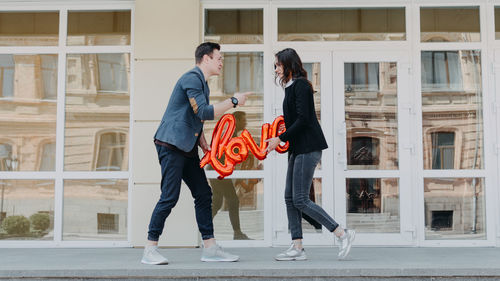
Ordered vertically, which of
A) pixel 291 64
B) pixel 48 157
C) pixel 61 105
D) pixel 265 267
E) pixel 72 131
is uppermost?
pixel 291 64

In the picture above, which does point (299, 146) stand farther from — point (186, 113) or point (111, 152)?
point (111, 152)

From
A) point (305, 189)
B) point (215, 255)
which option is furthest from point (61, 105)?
point (305, 189)

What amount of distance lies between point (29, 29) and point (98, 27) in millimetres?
835

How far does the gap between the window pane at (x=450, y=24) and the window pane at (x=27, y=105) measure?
438 cm

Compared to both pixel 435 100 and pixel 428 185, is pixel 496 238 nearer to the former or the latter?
pixel 428 185

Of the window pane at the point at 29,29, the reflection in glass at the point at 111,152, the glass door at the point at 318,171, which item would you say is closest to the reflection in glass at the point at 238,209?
the glass door at the point at 318,171

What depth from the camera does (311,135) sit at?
200 inches

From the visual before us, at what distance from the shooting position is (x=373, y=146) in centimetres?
657

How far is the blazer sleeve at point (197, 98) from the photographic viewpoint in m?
4.77

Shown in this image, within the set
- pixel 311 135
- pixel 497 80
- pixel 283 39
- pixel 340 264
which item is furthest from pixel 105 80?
pixel 497 80

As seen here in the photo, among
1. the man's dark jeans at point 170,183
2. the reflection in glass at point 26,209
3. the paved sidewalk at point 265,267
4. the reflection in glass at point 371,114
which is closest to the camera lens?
the paved sidewalk at point 265,267

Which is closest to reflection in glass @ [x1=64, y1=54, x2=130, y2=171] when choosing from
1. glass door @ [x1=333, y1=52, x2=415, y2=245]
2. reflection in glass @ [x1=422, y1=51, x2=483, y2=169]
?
glass door @ [x1=333, y1=52, x2=415, y2=245]

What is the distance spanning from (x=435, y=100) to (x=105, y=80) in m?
3.85

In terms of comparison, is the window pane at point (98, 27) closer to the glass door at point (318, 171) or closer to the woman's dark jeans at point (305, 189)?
the glass door at point (318, 171)
